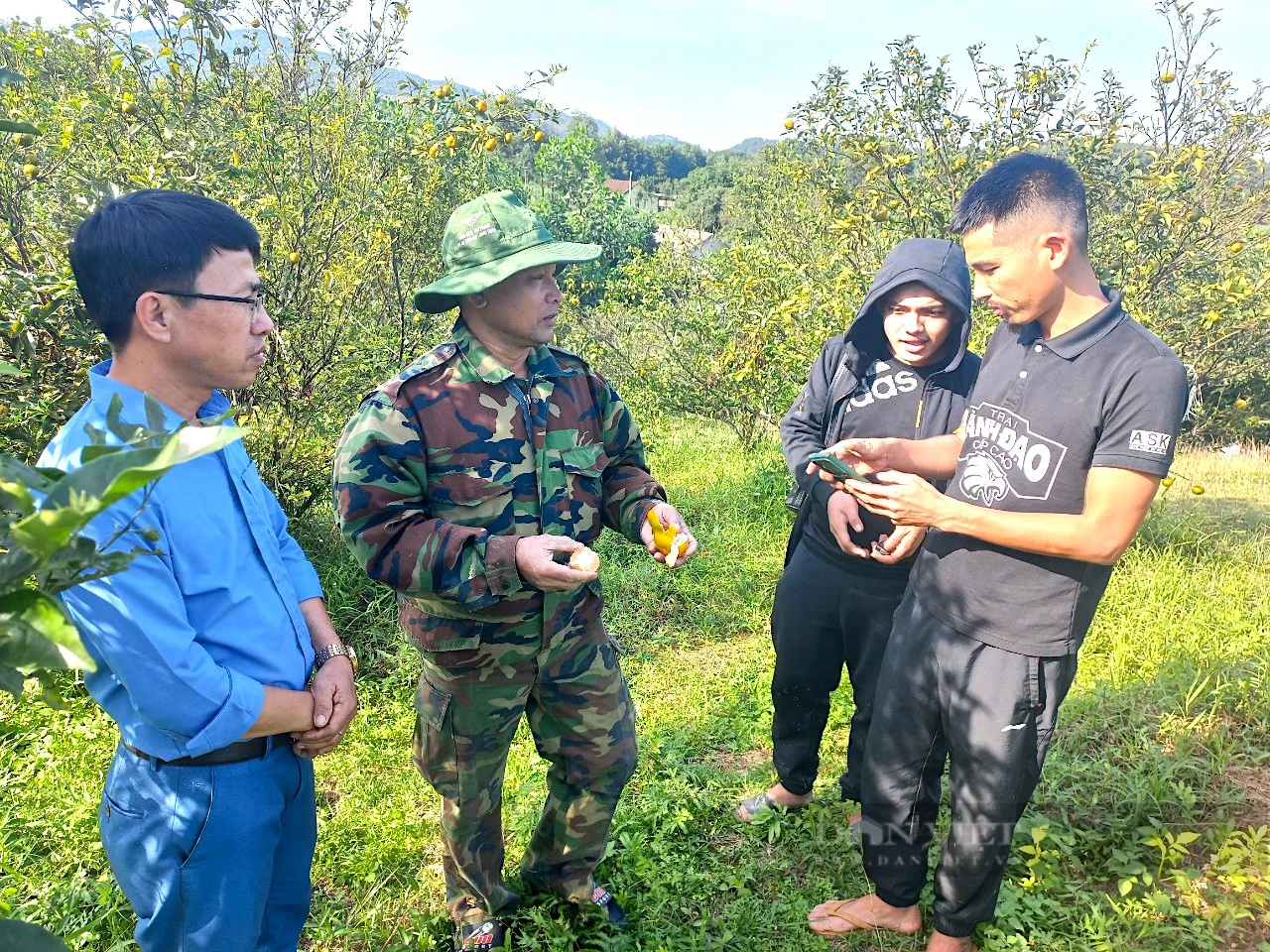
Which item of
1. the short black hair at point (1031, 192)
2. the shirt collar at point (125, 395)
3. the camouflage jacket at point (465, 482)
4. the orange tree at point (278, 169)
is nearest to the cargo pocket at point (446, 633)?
the camouflage jacket at point (465, 482)

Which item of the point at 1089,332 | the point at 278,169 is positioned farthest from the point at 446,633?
the point at 278,169

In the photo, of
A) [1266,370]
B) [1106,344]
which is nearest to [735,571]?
[1106,344]

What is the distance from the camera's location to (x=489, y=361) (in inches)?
83.2

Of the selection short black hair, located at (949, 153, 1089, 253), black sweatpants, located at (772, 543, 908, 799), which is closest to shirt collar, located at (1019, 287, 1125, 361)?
short black hair, located at (949, 153, 1089, 253)

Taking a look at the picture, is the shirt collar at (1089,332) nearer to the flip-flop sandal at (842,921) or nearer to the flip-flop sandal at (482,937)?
the flip-flop sandal at (842,921)

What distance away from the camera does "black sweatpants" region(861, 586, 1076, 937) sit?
6.73 ft

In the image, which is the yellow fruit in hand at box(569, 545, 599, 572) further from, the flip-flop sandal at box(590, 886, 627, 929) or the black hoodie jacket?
the flip-flop sandal at box(590, 886, 627, 929)

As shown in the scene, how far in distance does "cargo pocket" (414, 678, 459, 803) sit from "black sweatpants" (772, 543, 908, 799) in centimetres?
122

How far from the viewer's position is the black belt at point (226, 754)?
153cm

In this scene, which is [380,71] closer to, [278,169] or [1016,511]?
[278,169]

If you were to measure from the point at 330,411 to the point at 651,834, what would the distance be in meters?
2.79

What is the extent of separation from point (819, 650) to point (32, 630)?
2.43m

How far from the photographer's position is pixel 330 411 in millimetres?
4277

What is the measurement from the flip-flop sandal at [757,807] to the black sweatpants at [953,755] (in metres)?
0.54
